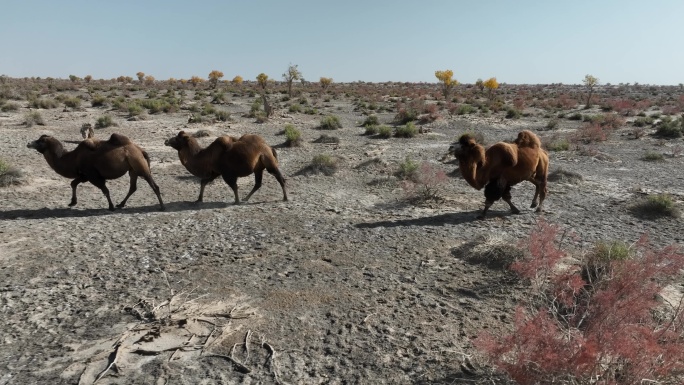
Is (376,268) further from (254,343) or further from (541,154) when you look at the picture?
(541,154)

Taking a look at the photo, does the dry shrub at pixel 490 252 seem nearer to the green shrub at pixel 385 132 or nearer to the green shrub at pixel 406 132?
the green shrub at pixel 385 132

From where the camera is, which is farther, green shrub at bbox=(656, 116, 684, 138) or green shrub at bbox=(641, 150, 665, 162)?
green shrub at bbox=(656, 116, 684, 138)

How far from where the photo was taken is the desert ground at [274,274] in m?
4.28

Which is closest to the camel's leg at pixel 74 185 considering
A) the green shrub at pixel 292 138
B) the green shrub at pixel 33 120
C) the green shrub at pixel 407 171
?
the green shrub at pixel 407 171

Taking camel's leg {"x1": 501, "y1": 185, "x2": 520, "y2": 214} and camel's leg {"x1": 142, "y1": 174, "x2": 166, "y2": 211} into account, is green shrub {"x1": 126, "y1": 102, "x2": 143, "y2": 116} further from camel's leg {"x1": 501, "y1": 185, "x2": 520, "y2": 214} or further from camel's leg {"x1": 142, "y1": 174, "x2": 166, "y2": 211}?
camel's leg {"x1": 501, "y1": 185, "x2": 520, "y2": 214}

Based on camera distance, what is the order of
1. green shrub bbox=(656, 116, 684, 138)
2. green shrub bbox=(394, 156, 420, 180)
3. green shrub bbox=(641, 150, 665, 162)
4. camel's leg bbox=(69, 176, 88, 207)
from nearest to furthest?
1. camel's leg bbox=(69, 176, 88, 207)
2. green shrub bbox=(394, 156, 420, 180)
3. green shrub bbox=(641, 150, 665, 162)
4. green shrub bbox=(656, 116, 684, 138)

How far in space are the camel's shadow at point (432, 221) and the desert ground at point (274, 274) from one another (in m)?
0.07

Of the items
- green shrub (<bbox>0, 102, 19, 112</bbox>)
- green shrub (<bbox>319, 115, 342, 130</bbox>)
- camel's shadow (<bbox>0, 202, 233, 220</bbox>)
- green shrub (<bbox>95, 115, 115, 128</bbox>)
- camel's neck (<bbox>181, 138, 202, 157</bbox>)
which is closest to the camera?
camel's shadow (<bbox>0, 202, 233, 220</bbox>)

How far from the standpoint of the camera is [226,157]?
9.63 meters

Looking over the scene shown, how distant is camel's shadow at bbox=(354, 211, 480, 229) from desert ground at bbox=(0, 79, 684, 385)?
72mm

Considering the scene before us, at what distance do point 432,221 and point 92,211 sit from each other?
6744mm

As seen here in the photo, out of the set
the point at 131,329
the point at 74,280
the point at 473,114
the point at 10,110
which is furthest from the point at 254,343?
the point at 473,114

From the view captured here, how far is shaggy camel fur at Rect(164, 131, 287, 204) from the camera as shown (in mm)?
9648

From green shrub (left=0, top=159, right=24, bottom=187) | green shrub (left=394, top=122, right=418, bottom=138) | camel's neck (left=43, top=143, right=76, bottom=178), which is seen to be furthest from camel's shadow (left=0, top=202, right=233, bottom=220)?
green shrub (left=394, top=122, right=418, bottom=138)
